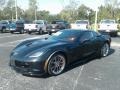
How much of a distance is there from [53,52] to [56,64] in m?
0.41

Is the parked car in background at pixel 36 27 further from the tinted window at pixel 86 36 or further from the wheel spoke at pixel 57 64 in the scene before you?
the wheel spoke at pixel 57 64

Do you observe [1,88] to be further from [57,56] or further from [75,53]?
[75,53]

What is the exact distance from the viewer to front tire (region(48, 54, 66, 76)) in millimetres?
7750

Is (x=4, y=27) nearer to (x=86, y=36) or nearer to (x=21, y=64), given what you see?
(x=86, y=36)

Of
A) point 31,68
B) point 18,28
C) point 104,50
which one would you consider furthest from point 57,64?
point 18,28

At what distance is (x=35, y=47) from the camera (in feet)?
26.0

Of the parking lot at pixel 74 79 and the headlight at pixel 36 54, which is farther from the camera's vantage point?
the headlight at pixel 36 54

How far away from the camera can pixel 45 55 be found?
7.55 meters

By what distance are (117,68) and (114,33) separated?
15.7 metres

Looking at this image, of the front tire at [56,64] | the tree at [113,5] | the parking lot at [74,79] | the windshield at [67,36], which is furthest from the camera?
the tree at [113,5]

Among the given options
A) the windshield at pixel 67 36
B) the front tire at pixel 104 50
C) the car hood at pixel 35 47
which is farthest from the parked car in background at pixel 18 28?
the car hood at pixel 35 47

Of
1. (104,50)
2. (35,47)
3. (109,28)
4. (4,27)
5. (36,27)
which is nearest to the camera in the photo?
(35,47)

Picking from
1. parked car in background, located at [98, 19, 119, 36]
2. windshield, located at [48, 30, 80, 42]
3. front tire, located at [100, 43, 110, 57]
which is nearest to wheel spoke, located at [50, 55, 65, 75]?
windshield, located at [48, 30, 80, 42]

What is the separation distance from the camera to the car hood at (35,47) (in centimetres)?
777
